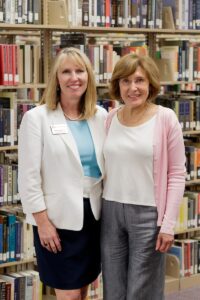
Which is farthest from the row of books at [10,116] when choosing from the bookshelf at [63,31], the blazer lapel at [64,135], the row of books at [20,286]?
the blazer lapel at [64,135]

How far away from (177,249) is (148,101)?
245cm

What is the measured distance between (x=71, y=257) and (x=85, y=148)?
53cm

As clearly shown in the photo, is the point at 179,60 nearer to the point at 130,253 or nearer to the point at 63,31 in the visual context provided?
the point at 63,31

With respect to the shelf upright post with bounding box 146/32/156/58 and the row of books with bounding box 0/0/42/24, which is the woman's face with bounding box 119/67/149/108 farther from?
the shelf upright post with bounding box 146/32/156/58

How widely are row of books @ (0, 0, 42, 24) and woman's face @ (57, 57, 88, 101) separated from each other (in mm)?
1383

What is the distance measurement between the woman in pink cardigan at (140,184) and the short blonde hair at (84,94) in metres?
0.14

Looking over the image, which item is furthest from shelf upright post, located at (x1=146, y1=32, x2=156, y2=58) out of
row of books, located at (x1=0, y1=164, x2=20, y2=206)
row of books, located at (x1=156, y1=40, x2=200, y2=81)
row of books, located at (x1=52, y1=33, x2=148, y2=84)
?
row of books, located at (x1=0, y1=164, x2=20, y2=206)

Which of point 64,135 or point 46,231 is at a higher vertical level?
point 64,135

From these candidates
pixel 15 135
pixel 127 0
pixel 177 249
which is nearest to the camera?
pixel 15 135

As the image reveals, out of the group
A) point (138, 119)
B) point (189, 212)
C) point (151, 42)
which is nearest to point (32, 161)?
point (138, 119)

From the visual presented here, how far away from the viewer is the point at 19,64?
4.54 metres

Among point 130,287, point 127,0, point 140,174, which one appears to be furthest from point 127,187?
point 127,0

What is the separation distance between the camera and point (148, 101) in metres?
3.28

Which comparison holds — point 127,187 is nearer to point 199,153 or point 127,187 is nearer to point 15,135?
point 15,135
